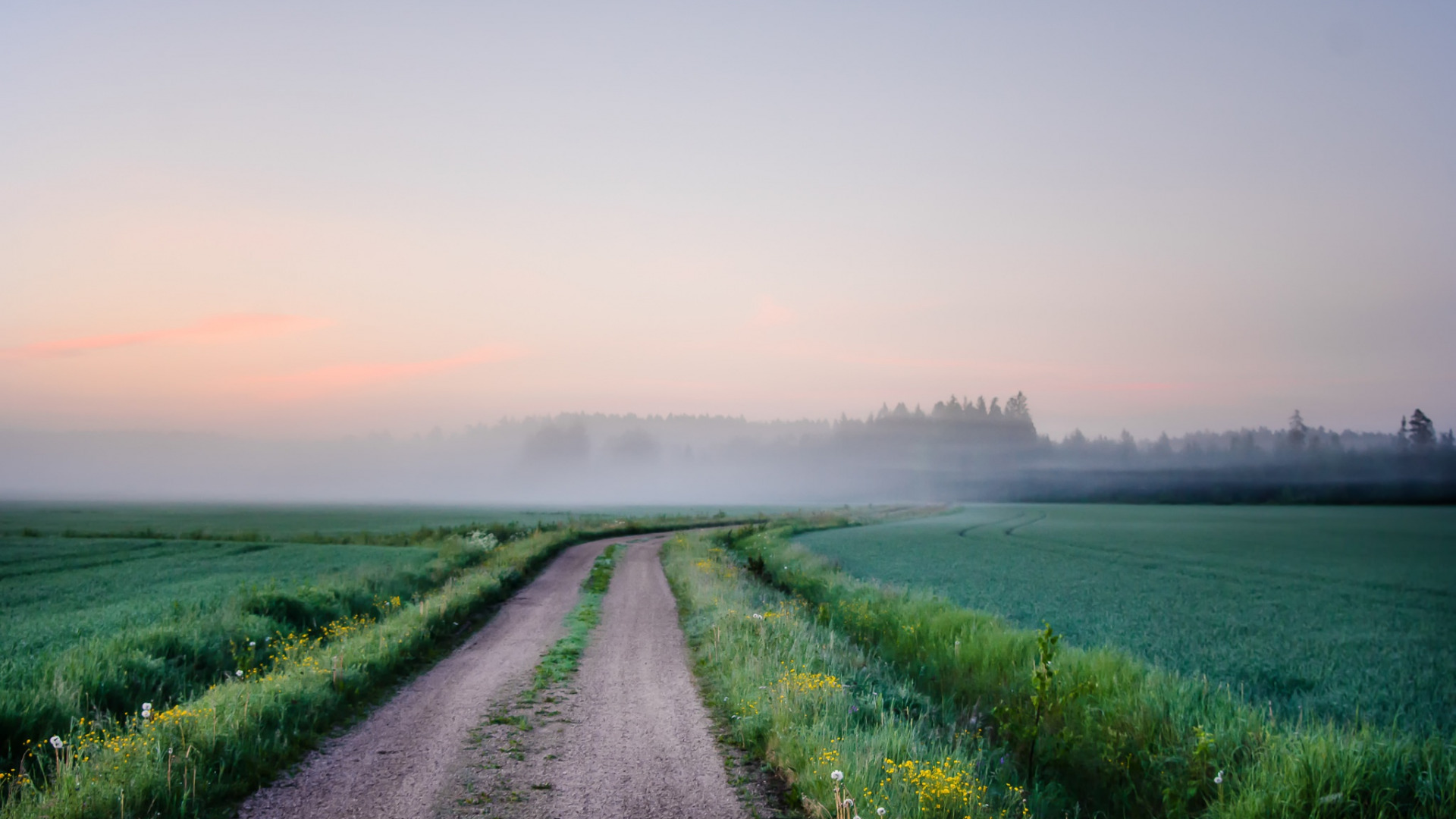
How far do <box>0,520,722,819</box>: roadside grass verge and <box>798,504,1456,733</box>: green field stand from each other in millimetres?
12783

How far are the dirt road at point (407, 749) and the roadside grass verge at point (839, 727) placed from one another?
3.57m

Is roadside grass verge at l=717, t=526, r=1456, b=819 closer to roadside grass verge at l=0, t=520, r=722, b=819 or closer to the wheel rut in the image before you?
the wheel rut

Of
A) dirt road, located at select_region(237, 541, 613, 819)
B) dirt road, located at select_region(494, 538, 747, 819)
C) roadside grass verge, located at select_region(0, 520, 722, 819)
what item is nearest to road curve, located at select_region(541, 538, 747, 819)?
dirt road, located at select_region(494, 538, 747, 819)

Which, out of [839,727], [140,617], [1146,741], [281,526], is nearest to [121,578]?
[140,617]

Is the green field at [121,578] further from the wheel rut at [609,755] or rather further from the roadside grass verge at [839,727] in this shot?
the roadside grass verge at [839,727]

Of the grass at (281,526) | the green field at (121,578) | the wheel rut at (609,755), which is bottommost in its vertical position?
the grass at (281,526)

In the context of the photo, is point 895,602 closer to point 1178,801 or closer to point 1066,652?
point 1066,652

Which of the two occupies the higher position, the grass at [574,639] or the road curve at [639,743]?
the road curve at [639,743]

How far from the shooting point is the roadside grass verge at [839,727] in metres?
6.81

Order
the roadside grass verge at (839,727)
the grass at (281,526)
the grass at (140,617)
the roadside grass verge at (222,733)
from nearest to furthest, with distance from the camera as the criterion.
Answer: the roadside grass verge at (222,733)
the roadside grass verge at (839,727)
the grass at (140,617)
the grass at (281,526)

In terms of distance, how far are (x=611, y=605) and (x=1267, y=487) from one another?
142 metres

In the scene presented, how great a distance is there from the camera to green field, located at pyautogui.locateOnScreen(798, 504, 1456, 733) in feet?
44.3

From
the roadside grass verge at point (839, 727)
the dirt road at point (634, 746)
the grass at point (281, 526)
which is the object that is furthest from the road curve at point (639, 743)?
the grass at point (281, 526)

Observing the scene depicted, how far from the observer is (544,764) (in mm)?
8164
